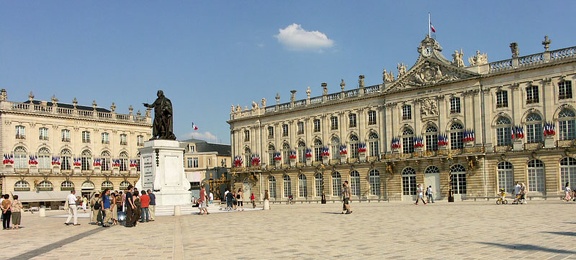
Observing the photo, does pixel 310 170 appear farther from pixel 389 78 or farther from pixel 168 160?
pixel 168 160

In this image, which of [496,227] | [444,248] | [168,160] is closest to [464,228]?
[496,227]

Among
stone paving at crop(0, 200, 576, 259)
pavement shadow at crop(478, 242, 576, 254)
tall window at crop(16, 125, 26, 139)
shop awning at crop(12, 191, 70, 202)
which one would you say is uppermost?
tall window at crop(16, 125, 26, 139)

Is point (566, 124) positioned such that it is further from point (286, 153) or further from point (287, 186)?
point (287, 186)

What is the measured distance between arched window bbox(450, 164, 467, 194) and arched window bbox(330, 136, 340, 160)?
13.5 meters

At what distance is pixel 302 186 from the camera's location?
6381 cm

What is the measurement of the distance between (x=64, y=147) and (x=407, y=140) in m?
40.5

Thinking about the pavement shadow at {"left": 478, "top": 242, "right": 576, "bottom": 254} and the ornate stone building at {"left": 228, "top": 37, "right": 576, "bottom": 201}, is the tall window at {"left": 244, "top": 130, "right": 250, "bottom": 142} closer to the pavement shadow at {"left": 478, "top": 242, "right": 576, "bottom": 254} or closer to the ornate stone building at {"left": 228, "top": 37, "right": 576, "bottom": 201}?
the ornate stone building at {"left": 228, "top": 37, "right": 576, "bottom": 201}

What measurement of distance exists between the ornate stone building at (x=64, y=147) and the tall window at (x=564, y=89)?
5183 cm

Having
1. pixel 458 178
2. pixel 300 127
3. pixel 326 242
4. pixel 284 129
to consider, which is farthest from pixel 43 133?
pixel 326 242

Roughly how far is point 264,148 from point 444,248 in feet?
183

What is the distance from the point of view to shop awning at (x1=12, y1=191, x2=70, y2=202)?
6272cm

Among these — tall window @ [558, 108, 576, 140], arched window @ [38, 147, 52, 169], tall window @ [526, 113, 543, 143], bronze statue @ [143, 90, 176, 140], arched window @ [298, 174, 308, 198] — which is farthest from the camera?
arched window @ [38, 147, 52, 169]

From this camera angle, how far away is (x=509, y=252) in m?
12.3

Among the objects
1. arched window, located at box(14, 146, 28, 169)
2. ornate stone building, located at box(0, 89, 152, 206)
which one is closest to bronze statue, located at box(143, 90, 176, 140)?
ornate stone building, located at box(0, 89, 152, 206)
